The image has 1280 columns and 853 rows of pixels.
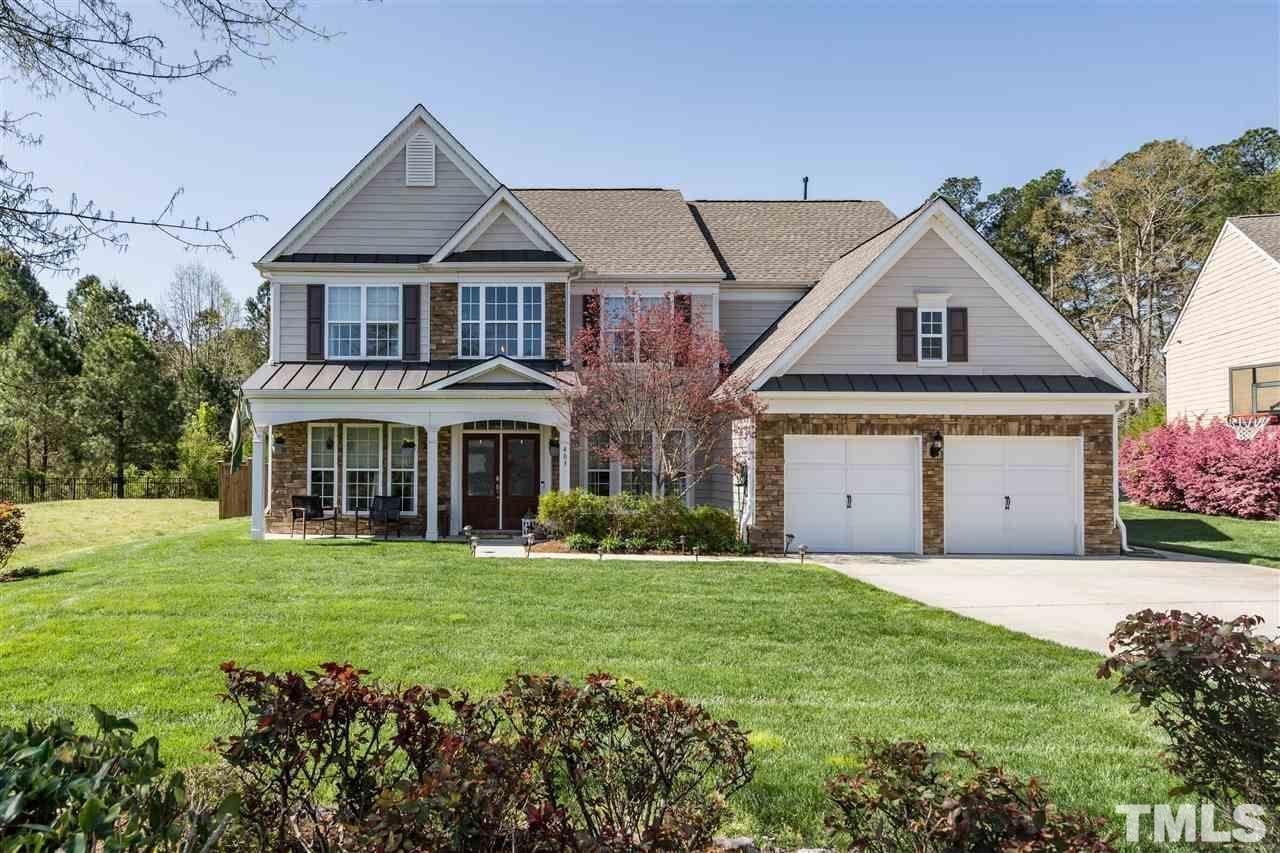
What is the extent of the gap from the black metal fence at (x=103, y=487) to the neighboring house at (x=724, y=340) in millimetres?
→ 15152

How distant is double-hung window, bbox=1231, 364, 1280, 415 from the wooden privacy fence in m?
29.5

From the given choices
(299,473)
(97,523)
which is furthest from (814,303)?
(97,523)

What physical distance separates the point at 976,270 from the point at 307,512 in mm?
15110

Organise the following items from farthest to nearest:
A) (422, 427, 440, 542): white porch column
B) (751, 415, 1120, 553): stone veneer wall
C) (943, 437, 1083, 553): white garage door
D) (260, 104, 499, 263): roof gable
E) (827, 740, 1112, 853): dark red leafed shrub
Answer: (260, 104, 499, 263): roof gable, (422, 427, 440, 542): white porch column, (943, 437, 1083, 553): white garage door, (751, 415, 1120, 553): stone veneer wall, (827, 740, 1112, 853): dark red leafed shrub

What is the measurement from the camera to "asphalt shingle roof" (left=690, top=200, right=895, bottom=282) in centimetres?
1933

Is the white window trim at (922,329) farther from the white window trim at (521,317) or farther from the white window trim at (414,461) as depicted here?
the white window trim at (414,461)

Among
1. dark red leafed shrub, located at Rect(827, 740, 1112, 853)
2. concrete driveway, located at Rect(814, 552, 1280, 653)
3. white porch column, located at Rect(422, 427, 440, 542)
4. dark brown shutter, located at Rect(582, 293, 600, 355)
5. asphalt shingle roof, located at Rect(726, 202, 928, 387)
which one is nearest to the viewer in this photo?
dark red leafed shrub, located at Rect(827, 740, 1112, 853)

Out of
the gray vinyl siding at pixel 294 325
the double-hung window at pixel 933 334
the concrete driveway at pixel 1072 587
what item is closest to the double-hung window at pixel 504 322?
the gray vinyl siding at pixel 294 325

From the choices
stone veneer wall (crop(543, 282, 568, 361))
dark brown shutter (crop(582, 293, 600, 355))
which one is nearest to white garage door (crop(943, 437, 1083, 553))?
dark brown shutter (crop(582, 293, 600, 355))

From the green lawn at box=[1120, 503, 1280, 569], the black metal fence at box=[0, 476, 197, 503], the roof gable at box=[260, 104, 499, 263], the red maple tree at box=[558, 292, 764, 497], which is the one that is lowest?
the green lawn at box=[1120, 503, 1280, 569]

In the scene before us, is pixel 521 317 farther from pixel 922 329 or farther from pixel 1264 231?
pixel 1264 231

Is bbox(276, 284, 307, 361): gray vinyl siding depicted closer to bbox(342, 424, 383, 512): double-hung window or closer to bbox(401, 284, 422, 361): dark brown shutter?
bbox(342, 424, 383, 512): double-hung window

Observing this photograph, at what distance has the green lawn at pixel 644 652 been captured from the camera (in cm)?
467

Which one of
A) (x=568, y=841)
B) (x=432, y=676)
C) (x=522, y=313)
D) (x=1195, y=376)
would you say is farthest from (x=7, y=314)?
(x=1195, y=376)
